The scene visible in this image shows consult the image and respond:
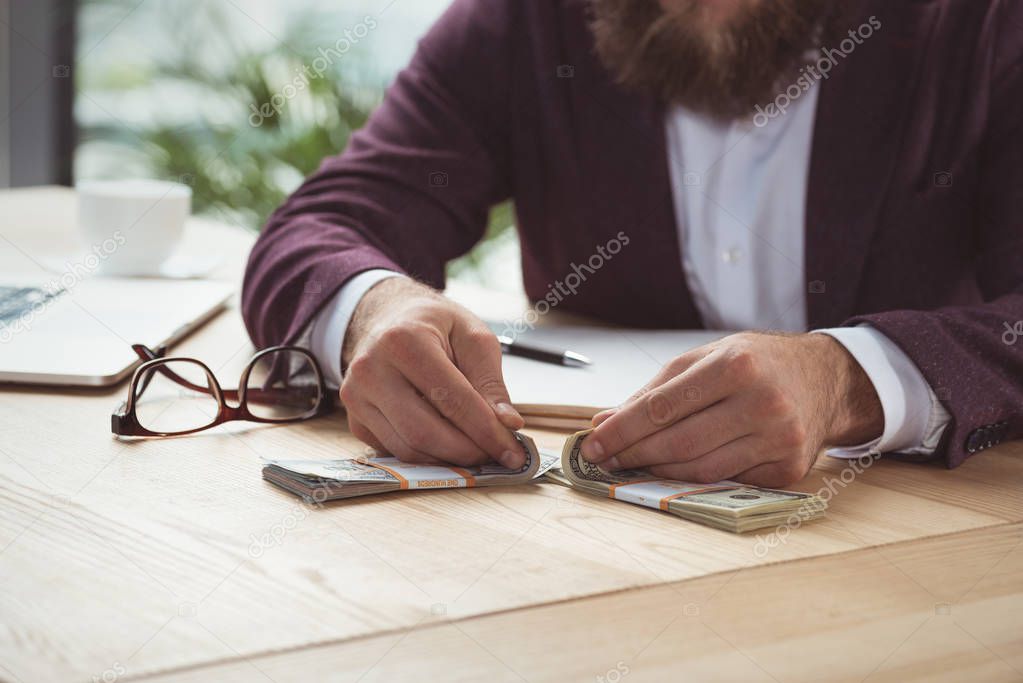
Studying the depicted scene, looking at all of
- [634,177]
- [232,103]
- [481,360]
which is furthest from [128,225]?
[232,103]

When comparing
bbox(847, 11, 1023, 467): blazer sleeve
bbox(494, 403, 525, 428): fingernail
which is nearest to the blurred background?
bbox(847, 11, 1023, 467): blazer sleeve

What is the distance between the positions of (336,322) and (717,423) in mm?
473

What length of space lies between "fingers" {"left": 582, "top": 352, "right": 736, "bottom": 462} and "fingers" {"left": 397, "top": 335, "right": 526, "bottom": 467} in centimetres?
7

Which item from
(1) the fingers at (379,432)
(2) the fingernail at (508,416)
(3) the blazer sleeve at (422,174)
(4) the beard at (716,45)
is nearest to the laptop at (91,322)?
(3) the blazer sleeve at (422,174)

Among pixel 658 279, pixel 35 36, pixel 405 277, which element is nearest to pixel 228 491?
pixel 405 277

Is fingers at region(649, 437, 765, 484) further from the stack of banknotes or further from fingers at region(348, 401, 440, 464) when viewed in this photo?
fingers at region(348, 401, 440, 464)

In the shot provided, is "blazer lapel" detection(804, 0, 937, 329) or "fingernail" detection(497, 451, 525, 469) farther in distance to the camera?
"blazer lapel" detection(804, 0, 937, 329)

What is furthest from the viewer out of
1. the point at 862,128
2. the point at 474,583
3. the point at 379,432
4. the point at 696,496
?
the point at 862,128

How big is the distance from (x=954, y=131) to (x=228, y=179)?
2.73 metres

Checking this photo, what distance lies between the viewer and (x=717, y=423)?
86 centimetres

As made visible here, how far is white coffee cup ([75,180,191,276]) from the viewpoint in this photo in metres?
1.64

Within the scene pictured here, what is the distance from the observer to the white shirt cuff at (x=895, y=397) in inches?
38.2

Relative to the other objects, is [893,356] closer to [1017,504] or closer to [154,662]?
[1017,504]

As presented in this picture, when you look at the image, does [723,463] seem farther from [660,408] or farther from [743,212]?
[743,212]
